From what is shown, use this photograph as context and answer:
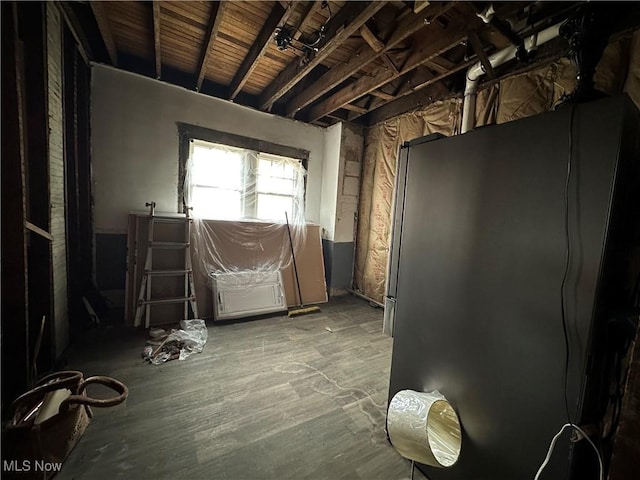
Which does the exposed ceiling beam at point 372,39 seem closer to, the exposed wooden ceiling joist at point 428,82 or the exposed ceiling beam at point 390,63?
the exposed ceiling beam at point 390,63

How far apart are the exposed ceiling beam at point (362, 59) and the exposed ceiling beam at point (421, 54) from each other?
17 centimetres

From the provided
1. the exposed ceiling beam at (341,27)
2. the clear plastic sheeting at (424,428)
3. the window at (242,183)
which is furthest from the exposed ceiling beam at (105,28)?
the clear plastic sheeting at (424,428)

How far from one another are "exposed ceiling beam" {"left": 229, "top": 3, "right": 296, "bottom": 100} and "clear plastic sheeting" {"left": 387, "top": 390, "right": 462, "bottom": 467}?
2582mm

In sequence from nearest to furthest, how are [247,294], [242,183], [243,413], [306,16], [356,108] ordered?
[243,413], [306,16], [247,294], [356,108], [242,183]

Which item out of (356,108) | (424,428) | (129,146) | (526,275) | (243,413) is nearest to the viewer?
(526,275)

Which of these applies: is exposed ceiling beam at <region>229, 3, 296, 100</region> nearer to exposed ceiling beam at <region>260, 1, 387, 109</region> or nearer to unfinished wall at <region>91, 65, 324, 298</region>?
exposed ceiling beam at <region>260, 1, 387, 109</region>

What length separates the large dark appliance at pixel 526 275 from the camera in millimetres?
851

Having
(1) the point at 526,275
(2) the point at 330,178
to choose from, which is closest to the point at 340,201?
(2) the point at 330,178

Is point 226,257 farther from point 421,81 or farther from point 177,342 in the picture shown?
point 421,81

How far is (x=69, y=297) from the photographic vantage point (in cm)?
239

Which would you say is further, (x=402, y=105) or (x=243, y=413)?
(x=402, y=105)

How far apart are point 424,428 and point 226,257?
2.83 m

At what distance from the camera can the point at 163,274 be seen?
2.86m

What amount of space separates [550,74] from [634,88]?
1.91ft
